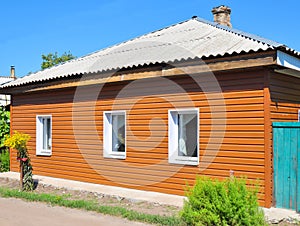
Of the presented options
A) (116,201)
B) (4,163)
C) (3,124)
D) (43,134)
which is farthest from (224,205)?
(3,124)

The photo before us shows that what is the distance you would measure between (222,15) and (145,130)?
5.31m

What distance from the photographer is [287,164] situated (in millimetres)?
7543

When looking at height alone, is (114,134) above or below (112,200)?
above

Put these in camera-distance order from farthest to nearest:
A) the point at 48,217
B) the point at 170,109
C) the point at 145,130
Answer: the point at 145,130, the point at 170,109, the point at 48,217

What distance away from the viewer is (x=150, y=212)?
24.7ft

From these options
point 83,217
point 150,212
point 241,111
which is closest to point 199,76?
point 241,111

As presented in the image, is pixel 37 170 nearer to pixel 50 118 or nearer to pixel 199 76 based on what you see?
pixel 50 118

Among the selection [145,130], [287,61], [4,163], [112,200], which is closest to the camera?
[287,61]

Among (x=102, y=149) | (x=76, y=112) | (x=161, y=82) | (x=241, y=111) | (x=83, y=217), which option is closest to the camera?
(x=83, y=217)

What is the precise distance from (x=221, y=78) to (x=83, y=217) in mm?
4049

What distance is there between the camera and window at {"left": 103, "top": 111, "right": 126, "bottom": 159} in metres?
10.6

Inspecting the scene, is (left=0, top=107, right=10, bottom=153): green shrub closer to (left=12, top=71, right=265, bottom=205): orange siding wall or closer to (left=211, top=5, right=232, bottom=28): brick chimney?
(left=12, top=71, right=265, bottom=205): orange siding wall

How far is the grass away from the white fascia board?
11.6 ft

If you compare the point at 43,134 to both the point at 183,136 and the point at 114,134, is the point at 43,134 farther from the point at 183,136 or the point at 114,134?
the point at 183,136
